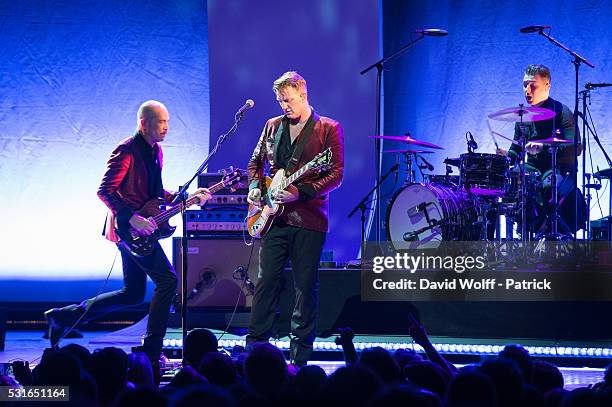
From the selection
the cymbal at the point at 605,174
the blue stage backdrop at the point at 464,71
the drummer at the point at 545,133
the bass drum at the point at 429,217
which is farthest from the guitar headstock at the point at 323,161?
the cymbal at the point at 605,174

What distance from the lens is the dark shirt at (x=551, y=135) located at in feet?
32.0

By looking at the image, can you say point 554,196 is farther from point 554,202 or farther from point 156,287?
point 156,287

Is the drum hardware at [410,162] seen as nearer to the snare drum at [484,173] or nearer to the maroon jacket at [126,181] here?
the snare drum at [484,173]

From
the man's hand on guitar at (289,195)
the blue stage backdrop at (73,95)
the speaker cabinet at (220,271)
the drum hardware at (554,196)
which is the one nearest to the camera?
the man's hand on guitar at (289,195)

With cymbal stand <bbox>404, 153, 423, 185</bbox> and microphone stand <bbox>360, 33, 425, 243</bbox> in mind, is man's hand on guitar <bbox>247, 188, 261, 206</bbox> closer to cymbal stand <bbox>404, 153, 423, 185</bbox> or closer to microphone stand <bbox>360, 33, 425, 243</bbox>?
microphone stand <bbox>360, 33, 425, 243</bbox>

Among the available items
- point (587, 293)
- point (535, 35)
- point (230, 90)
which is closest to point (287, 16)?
point (230, 90)

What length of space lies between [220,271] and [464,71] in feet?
14.8

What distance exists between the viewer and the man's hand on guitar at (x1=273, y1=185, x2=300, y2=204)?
626cm

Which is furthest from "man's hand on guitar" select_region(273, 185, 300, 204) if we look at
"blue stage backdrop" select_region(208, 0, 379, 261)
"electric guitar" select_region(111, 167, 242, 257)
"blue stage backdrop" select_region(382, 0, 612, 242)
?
"blue stage backdrop" select_region(382, 0, 612, 242)

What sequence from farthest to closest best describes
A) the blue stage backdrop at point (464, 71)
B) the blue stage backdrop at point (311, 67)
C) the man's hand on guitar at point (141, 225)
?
the blue stage backdrop at point (464, 71), the blue stage backdrop at point (311, 67), the man's hand on guitar at point (141, 225)

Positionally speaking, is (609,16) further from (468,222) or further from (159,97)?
(159,97)

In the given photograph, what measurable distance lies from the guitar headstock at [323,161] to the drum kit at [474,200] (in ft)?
10.1

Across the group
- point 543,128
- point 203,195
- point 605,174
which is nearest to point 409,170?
point 543,128

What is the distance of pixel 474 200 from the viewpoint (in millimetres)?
9539
